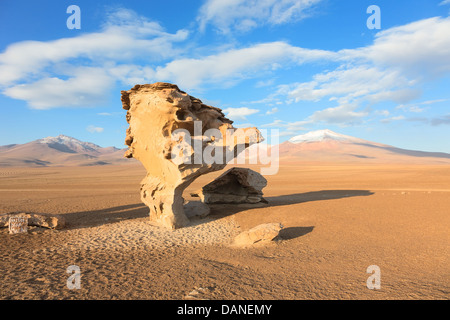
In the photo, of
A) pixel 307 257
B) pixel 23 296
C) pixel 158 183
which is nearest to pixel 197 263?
pixel 307 257

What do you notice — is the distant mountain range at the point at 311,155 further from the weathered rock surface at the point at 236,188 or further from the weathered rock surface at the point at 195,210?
the weathered rock surface at the point at 195,210

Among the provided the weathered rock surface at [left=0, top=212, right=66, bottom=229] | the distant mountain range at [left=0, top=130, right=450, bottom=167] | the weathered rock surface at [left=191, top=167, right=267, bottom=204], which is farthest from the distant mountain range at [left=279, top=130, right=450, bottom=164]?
the weathered rock surface at [left=0, top=212, right=66, bottom=229]

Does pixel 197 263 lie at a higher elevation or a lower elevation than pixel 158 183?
lower

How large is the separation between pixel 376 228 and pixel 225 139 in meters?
6.77

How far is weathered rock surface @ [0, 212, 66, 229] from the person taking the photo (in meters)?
9.89

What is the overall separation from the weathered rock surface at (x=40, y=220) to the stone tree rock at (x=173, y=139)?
3509 millimetres

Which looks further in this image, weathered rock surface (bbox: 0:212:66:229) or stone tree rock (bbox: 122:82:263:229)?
stone tree rock (bbox: 122:82:263:229)

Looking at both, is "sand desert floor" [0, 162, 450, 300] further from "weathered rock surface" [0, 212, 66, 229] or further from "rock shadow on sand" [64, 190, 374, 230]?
"weathered rock surface" [0, 212, 66, 229]

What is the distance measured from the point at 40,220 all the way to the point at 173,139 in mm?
5967

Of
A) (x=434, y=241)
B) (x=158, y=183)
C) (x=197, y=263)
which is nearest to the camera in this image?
(x=197, y=263)

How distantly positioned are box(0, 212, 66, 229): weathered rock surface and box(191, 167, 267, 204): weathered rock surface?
23.7 feet

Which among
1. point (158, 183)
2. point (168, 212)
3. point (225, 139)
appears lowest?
point (168, 212)
